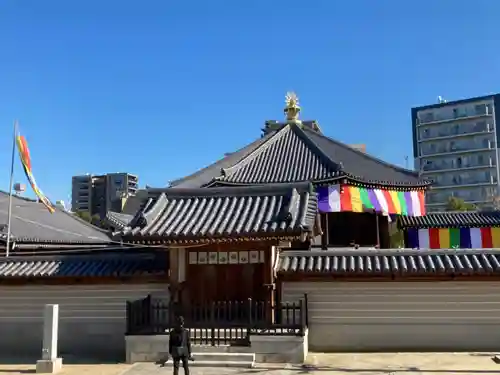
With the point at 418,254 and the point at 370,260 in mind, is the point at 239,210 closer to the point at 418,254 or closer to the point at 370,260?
the point at 370,260

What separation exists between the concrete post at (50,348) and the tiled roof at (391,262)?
6507mm

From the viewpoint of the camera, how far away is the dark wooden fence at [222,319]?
1424 cm

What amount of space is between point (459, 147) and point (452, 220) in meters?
64.1

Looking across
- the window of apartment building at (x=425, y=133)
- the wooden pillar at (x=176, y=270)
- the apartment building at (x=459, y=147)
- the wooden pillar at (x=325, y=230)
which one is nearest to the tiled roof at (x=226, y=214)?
the wooden pillar at (x=176, y=270)

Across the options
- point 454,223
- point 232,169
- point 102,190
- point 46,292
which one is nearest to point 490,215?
point 454,223

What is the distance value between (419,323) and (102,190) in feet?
330

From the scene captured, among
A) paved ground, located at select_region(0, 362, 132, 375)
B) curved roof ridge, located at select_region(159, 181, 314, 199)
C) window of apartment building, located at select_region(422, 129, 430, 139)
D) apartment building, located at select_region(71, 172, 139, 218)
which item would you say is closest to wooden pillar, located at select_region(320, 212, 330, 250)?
curved roof ridge, located at select_region(159, 181, 314, 199)

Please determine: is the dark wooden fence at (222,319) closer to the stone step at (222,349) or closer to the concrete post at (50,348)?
the stone step at (222,349)

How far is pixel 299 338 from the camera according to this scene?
45.2 feet

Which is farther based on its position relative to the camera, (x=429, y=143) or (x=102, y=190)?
(x=102, y=190)

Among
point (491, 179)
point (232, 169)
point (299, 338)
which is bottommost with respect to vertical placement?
point (299, 338)

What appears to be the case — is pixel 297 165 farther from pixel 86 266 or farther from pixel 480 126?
pixel 480 126

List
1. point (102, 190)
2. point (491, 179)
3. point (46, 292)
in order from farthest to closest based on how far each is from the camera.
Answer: point (102, 190), point (491, 179), point (46, 292)

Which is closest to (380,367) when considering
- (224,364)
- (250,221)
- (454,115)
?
(224,364)
